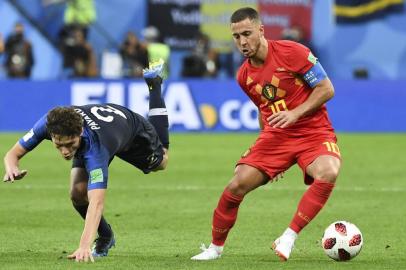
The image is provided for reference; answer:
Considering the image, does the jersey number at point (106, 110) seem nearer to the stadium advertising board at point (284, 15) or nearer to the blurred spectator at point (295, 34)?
the blurred spectator at point (295, 34)

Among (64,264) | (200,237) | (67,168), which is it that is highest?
(64,264)

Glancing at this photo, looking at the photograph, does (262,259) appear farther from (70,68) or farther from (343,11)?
(343,11)

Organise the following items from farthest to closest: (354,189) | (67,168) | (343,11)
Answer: (343,11) < (67,168) < (354,189)

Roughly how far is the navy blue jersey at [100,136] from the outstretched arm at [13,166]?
0.06m

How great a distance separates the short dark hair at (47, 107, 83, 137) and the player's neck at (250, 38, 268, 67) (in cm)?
170

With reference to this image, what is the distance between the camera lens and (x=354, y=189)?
50.0ft

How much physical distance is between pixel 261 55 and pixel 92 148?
1.66 m

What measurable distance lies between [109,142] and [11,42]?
1805 centimetres

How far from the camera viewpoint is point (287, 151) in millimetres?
9422

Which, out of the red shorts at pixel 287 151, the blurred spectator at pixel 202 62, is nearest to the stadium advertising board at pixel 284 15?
A: the blurred spectator at pixel 202 62

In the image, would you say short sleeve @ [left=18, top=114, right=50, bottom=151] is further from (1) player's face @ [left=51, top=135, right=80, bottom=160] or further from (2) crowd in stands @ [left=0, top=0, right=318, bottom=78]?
(2) crowd in stands @ [left=0, top=0, right=318, bottom=78]

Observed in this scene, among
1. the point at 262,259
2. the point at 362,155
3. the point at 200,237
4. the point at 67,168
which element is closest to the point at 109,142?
the point at 262,259

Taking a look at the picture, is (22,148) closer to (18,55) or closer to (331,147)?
(331,147)

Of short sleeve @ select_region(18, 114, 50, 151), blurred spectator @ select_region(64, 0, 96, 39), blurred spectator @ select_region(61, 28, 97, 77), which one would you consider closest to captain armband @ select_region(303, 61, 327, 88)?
short sleeve @ select_region(18, 114, 50, 151)
